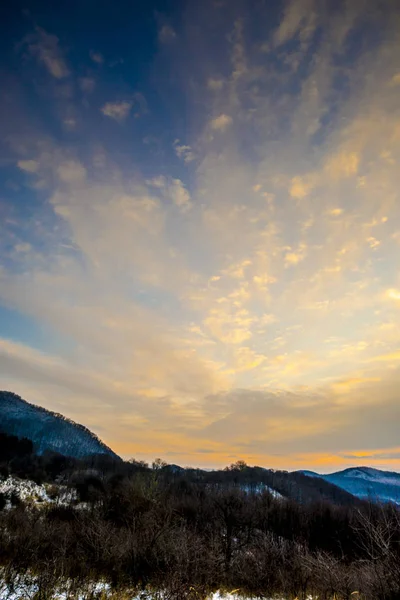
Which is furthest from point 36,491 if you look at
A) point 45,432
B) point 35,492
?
point 45,432

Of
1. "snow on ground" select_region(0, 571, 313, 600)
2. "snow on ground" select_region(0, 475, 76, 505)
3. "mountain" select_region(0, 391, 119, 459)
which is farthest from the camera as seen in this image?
"mountain" select_region(0, 391, 119, 459)

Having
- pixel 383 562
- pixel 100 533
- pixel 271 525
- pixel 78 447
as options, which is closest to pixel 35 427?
pixel 78 447

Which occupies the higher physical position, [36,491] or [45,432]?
[45,432]

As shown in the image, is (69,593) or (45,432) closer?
(69,593)

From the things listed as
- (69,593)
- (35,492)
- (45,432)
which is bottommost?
(69,593)

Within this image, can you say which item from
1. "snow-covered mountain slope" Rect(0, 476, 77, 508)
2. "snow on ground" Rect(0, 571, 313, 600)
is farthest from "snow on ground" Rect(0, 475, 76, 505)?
"snow on ground" Rect(0, 571, 313, 600)

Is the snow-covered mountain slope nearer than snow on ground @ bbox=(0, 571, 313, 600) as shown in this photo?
No

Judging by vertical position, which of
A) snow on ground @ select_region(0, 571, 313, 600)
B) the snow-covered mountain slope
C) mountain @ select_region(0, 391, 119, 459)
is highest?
mountain @ select_region(0, 391, 119, 459)

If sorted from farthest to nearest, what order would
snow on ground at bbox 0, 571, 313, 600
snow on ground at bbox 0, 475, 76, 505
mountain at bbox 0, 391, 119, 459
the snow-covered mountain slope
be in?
mountain at bbox 0, 391, 119, 459 < snow on ground at bbox 0, 475, 76, 505 < the snow-covered mountain slope < snow on ground at bbox 0, 571, 313, 600

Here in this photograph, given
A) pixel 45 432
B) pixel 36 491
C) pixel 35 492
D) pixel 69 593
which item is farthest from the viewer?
pixel 45 432

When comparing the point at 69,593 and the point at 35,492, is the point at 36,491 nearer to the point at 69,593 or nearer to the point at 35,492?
the point at 35,492

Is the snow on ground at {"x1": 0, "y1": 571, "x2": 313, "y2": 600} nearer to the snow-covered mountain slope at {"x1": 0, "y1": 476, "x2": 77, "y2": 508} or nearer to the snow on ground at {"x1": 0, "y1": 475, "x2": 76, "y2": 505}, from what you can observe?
the snow-covered mountain slope at {"x1": 0, "y1": 476, "x2": 77, "y2": 508}

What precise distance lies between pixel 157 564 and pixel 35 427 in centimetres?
19556

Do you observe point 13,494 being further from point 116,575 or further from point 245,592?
point 245,592
